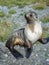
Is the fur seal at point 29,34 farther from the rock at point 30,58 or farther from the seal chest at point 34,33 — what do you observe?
the rock at point 30,58

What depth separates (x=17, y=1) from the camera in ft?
62.2

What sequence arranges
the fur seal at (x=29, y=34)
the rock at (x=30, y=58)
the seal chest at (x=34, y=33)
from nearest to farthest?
1. the fur seal at (x=29, y=34)
2. the seal chest at (x=34, y=33)
3. the rock at (x=30, y=58)

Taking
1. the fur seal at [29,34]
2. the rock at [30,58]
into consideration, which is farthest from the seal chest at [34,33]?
the rock at [30,58]

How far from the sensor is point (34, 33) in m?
6.34

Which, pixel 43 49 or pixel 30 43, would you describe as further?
pixel 43 49

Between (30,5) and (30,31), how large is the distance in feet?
38.0

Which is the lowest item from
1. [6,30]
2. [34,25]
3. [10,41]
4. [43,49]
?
[6,30]

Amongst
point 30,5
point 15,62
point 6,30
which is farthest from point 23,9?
point 15,62

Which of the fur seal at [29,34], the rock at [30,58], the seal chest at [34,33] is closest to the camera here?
the fur seal at [29,34]

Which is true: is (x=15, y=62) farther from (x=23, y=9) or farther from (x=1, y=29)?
(x=23, y=9)

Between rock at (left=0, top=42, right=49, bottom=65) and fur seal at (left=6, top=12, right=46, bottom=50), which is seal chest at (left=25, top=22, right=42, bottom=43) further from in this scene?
rock at (left=0, top=42, right=49, bottom=65)

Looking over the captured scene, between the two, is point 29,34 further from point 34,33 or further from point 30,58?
point 30,58

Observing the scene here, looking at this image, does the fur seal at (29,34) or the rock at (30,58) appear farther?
the rock at (30,58)

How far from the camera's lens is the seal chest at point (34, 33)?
249 inches
